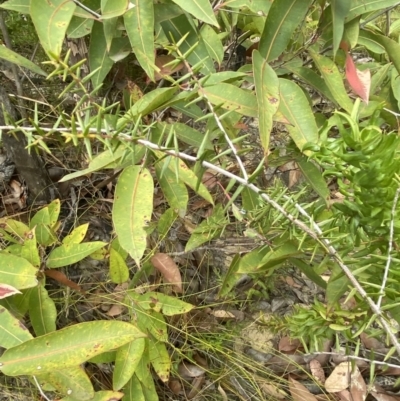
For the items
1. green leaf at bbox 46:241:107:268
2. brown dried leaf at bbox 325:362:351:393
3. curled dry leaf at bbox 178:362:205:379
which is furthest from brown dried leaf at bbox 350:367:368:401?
green leaf at bbox 46:241:107:268

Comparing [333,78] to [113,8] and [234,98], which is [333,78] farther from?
[113,8]

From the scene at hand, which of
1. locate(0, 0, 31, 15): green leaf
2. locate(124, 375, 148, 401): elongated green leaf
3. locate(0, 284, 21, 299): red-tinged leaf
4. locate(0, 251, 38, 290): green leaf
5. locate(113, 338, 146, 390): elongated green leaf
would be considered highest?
locate(0, 0, 31, 15): green leaf

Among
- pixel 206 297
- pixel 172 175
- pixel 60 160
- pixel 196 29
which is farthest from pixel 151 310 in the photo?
pixel 196 29

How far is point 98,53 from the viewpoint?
3.15 ft

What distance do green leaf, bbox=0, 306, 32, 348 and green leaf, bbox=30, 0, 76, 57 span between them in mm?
497

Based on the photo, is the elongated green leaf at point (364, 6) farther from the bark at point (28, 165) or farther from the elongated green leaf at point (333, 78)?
the bark at point (28, 165)

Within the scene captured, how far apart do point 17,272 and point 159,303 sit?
331mm

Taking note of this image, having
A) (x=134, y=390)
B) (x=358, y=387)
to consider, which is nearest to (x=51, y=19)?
(x=134, y=390)

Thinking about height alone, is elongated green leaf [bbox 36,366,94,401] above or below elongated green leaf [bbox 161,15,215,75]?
below

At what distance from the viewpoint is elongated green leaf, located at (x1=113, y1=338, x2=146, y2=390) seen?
1047mm

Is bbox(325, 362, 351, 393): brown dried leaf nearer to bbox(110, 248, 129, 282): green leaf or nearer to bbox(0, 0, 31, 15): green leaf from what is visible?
bbox(110, 248, 129, 282): green leaf

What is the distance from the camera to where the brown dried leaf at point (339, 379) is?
1325mm

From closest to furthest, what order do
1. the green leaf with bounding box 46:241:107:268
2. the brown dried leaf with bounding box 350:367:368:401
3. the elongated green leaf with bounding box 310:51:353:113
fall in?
the elongated green leaf with bounding box 310:51:353:113, the green leaf with bounding box 46:241:107:268, the brown dried leaf with bounding box 350:367:368:401

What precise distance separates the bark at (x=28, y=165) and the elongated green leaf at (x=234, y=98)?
528mm
